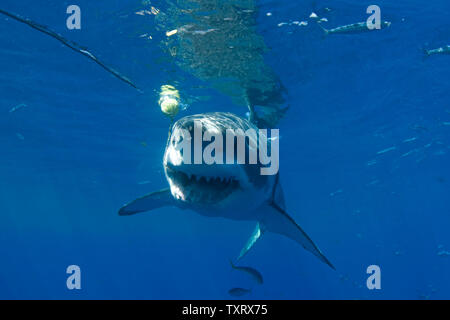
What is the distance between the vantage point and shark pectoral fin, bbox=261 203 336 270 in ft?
16.1

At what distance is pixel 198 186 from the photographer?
343 cm

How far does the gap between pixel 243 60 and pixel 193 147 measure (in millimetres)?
9853

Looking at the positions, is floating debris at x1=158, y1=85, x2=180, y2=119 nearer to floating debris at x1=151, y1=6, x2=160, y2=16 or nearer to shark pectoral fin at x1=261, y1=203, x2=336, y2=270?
floating debris at x1=151, y1=6, x2=160, y2=16

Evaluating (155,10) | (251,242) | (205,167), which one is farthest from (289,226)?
(155,10)

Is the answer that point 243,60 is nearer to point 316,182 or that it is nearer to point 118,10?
point 118,10

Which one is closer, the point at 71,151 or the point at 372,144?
the point at 372,144

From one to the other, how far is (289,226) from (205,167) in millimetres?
2530

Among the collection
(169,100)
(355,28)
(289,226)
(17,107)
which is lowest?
(289,226)

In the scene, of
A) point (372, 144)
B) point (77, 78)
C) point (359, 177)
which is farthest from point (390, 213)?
point (77, 78)

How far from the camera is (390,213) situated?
2714 inches

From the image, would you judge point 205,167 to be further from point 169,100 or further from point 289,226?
point 169,100

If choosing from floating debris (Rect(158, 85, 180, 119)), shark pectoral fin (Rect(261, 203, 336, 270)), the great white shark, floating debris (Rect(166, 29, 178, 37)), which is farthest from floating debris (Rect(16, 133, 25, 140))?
the great white shark

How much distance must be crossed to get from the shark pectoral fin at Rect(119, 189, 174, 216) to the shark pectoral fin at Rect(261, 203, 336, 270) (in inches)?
66.5
